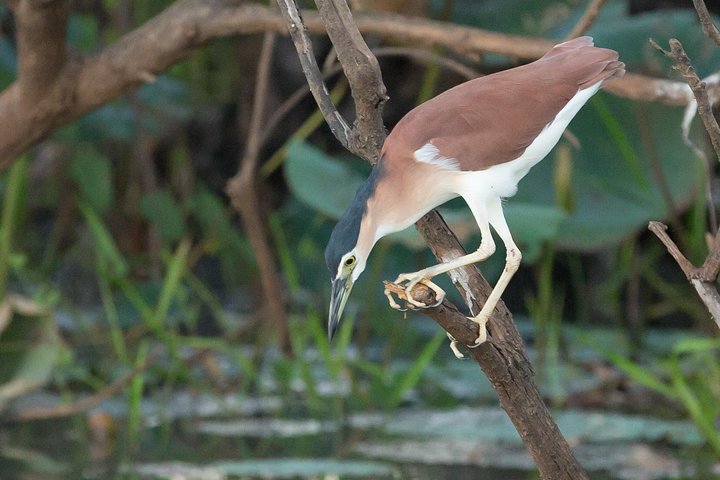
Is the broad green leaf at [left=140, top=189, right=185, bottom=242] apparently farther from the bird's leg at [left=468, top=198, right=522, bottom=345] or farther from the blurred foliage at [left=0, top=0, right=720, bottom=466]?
the bird's leg at [left=468, top=198, right=522, bottom=345]

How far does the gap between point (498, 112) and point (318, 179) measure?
1.77m

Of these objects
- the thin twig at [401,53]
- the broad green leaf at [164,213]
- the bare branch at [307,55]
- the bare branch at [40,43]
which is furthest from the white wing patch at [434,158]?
the broad green leaf at [164,213]

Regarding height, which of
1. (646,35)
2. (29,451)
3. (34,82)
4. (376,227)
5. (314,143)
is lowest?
(314,143)

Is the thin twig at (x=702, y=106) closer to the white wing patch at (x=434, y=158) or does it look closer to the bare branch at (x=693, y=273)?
the bare branch at (x=693, y=273)

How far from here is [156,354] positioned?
10.9ft

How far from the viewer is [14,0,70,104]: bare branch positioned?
7.97ft

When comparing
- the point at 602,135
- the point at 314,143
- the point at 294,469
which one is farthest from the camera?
the point at 314,143

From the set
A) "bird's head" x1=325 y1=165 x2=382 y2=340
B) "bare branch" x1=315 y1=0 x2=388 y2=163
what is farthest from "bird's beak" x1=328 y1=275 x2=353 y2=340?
"bare branch" x1=315 y1=0 x2=388 y2=163

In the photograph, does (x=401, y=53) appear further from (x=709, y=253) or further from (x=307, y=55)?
(x=709, y=253)

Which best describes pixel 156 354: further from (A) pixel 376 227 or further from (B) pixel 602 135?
(A) pixel 376 227

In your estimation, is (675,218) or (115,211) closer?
(675,218)

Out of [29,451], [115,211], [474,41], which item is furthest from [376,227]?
[115,211]

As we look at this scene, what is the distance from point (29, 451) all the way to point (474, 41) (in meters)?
1.57

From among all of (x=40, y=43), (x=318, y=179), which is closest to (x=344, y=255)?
(x=40, y=43)
